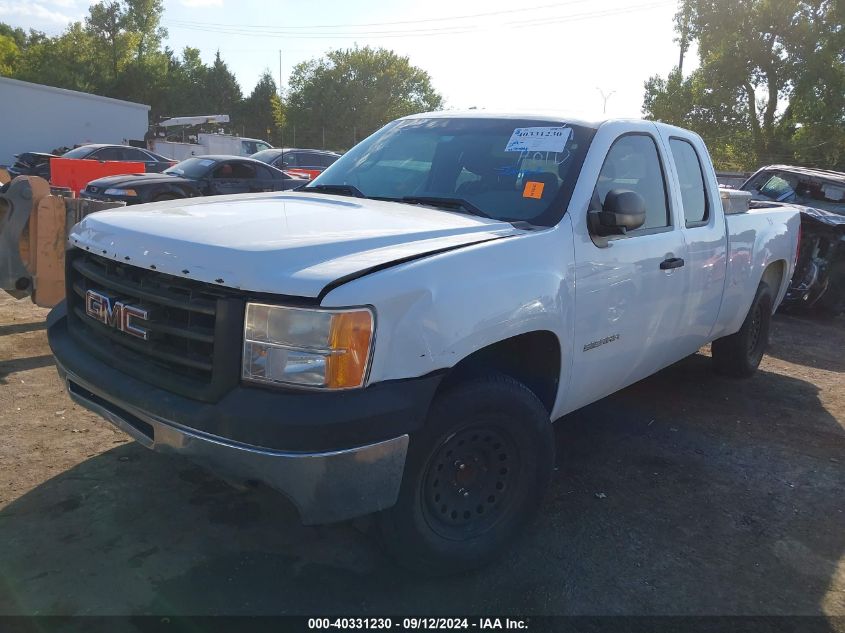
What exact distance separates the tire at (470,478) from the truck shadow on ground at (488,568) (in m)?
0.18

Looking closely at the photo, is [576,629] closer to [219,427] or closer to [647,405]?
[219,427]

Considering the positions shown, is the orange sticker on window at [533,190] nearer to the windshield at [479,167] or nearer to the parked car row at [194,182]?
the windshield at [479,167]

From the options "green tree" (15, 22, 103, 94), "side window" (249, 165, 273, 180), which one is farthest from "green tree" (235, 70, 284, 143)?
"side window" (249, 165, 273, 180)

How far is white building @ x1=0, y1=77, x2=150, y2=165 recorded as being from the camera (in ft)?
95.2

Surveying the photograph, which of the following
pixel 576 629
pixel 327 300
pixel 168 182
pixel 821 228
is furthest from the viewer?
Result: pixel 168 182

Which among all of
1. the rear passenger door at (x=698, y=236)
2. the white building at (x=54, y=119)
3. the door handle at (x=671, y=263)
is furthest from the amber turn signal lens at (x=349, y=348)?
the white building at (x=54, y=119)

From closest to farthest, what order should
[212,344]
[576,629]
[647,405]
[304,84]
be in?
[212,344] < [576,629] < [647,405] < [304,84]

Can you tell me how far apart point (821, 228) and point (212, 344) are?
26.9 ft

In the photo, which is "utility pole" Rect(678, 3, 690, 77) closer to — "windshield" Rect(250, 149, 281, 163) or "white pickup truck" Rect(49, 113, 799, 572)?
"windshield" Rect(250, 149, 281, 163)

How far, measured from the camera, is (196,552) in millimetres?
2971

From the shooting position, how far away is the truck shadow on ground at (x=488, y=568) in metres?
2.72

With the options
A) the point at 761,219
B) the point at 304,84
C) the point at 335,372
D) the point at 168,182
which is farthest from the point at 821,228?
the point at 304,84

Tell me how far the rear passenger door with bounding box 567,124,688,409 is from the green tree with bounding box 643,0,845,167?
97.6 feet

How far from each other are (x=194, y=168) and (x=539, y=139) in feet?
37.3
